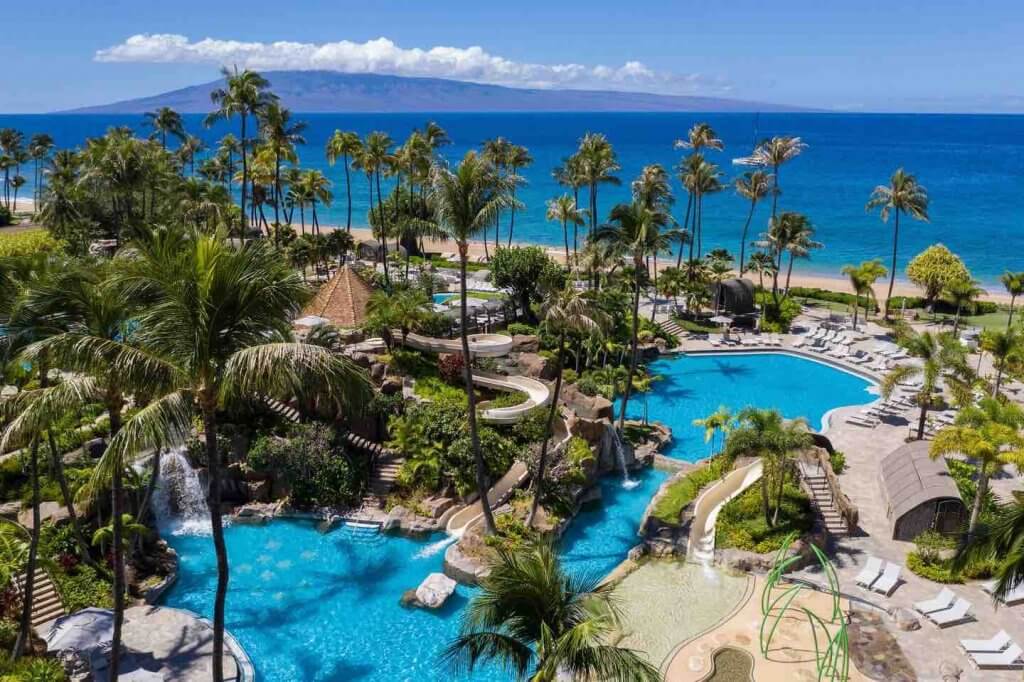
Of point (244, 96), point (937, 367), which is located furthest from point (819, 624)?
point (244, 96)

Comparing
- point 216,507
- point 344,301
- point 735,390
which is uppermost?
point 216,507

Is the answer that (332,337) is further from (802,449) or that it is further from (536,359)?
(802,449)

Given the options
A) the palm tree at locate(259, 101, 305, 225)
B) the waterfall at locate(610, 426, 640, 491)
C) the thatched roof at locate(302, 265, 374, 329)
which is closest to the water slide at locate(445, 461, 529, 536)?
the waterfall at locate(610, 426, 640, 491)

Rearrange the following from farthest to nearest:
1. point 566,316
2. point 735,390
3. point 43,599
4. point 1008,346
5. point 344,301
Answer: point 735,390 < point 344,301 < point 1008,346 < point 566,316 < point 43,599

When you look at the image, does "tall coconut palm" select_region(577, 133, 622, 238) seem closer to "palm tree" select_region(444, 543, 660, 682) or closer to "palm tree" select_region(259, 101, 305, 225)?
"palm tree" select_region(259, 101, 305, 225)

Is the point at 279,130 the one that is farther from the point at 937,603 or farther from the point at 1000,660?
the point at 1000,660

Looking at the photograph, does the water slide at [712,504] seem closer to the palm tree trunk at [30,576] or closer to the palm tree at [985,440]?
the palm tree at [985,440]
